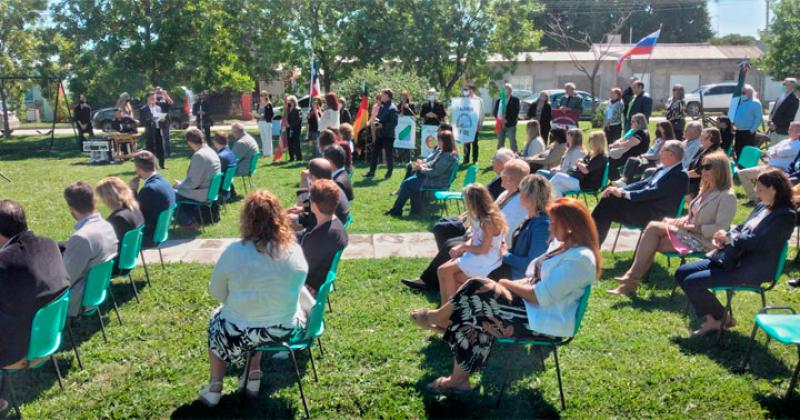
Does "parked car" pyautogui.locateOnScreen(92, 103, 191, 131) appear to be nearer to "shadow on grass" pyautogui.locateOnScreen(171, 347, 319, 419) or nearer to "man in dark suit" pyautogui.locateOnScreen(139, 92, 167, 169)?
"man in dark suit" pyautogui.locateOnScreen(139, 92, 167, 169)

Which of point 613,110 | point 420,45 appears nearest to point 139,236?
point 613,110

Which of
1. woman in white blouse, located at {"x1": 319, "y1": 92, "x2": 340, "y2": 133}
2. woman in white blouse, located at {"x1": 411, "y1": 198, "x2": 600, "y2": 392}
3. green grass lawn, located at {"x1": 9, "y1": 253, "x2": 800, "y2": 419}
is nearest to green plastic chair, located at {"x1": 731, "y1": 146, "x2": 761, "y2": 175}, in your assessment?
green grass lawn, located at {"x1": 9, "y1": 253, "x2": 800, "y2": 419}

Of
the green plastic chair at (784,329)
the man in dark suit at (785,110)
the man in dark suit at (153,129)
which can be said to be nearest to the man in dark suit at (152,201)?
the green plastic chair at (784,329)

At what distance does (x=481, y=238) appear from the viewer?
17.7 ft

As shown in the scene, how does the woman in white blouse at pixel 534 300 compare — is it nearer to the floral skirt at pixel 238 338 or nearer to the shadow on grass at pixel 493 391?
the shadow on grass at pixel 493 391

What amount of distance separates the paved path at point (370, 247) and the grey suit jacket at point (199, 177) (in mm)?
651

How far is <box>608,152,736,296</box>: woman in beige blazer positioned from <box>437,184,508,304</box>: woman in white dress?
1917 millimetres

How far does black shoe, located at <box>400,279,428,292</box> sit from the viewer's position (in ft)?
22.4

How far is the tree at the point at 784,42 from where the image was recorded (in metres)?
26.5

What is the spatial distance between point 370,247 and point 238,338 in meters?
4.37

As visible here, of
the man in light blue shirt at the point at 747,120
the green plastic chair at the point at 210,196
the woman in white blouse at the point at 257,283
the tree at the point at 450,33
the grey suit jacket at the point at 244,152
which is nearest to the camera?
the woman in white blouse at the point at 257,283

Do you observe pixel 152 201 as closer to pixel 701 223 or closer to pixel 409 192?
pixel 409 192

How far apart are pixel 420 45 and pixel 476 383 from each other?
20.2 meters

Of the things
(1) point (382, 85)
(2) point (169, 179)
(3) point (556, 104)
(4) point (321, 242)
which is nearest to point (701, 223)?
(4) point (321, 242)
